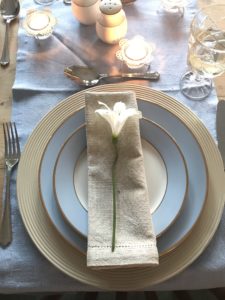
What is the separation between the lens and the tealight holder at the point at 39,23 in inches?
34.2

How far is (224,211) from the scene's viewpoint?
69 cm

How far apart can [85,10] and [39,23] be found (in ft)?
0.33

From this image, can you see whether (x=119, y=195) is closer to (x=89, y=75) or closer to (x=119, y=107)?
(x=119, y=107)

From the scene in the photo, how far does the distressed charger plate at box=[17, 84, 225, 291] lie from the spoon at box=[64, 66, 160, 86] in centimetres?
5

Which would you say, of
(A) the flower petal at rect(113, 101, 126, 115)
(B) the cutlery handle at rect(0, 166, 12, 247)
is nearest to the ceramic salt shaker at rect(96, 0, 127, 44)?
(A) the flower petal at rect(113, 101, 126, 115)

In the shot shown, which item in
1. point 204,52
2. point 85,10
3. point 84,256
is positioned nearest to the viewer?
point 84,256

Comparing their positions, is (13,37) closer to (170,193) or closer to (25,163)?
(25,163)

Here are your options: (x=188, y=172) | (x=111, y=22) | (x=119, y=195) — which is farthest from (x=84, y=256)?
(x=111, y=22)

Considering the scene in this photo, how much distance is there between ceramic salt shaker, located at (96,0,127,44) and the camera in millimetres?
802

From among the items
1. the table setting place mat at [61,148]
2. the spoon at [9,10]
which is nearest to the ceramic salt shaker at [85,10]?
the table setting place mat at [61,148]

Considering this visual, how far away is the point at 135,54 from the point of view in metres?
0.83

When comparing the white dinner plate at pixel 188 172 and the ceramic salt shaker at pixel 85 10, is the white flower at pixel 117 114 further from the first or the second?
the ceramic salt shaker at pixel 85 10

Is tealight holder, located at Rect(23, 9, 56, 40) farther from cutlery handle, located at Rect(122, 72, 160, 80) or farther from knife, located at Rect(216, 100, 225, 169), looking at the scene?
knife, located at Rect(216, 100, 225, 169)

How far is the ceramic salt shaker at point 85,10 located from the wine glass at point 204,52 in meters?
0.20
